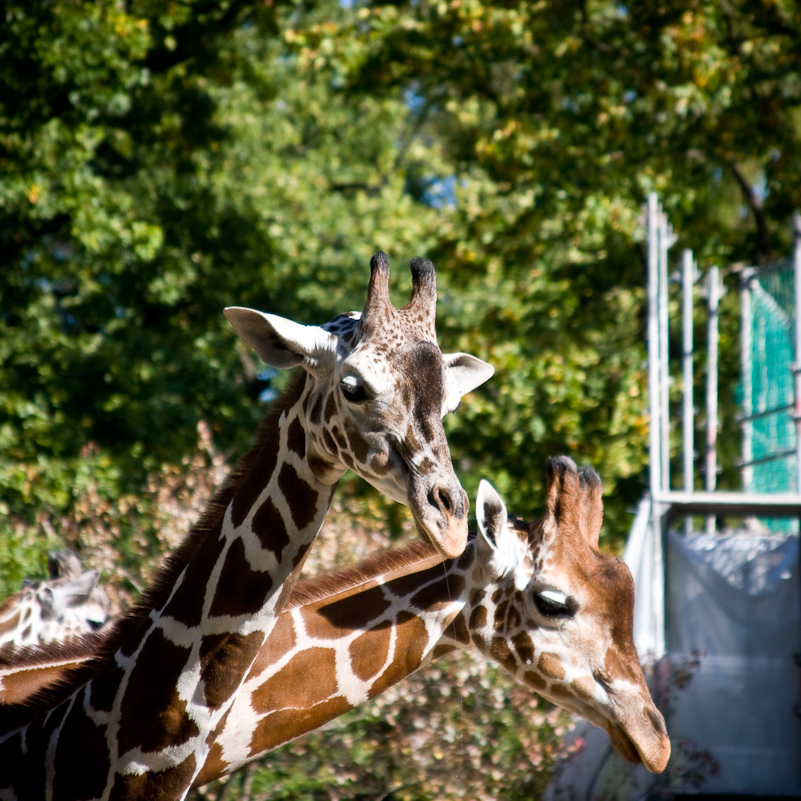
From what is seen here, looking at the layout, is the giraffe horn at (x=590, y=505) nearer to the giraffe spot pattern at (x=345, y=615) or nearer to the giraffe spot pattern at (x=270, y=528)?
the giraffe spot pattern at (x=345, y=615)

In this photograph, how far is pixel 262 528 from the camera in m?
2.67

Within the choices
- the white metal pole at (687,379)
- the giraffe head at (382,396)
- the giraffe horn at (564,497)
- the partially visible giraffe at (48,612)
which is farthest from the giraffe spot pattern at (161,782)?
the white metal pole at (687,379)

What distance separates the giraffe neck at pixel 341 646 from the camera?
118 inches

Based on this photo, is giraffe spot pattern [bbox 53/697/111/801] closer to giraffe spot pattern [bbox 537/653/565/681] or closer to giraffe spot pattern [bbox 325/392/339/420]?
giraffe spot pattern [bbox 325/392/339/420]

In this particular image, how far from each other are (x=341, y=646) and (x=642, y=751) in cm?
99

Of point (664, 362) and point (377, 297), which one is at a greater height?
point (664, 362)

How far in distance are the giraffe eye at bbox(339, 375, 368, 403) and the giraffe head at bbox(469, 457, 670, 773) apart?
37.8 inches

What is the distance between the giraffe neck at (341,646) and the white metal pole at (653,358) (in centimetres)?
425

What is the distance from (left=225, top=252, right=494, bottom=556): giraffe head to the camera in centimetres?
236

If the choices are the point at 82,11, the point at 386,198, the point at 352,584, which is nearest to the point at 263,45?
the point at 386,198

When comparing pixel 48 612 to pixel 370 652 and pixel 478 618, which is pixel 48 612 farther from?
pixel 478 618

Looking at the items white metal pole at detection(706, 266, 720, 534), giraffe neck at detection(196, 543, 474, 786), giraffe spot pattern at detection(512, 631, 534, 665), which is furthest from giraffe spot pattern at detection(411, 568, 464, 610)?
white metal pole at detection(706, 266, 720, 534)

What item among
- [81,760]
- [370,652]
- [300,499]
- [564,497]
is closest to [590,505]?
[564,497]

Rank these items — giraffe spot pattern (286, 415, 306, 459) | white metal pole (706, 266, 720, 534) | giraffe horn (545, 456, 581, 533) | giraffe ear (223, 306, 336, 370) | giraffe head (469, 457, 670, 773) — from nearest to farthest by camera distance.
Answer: giraffe ear (223, 306, 336, 370)
giraffe spot pattern (286, 415, 306, 459)
giraffe head (469, 457, 670, 773)
giraffe horn (545, 456, 581, 533)
white metal pole (706, 266, 720, 534)
